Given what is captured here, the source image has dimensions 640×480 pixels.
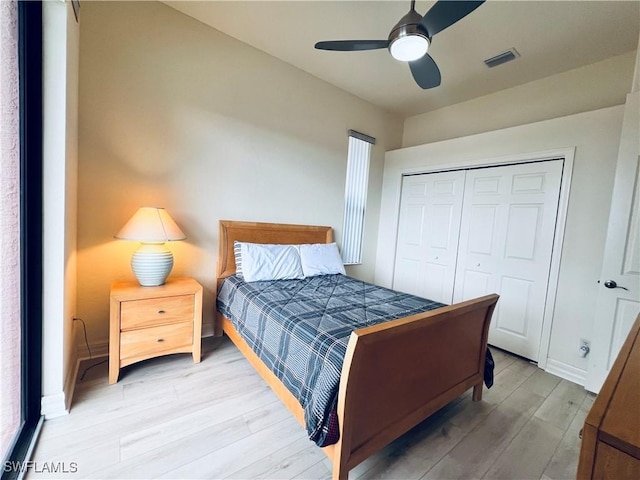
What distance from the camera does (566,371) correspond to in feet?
7.82

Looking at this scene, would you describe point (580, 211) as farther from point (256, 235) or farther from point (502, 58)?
point (256, 235)

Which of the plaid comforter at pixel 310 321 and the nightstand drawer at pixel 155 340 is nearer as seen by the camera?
the plaid comforter at pixel 310 321

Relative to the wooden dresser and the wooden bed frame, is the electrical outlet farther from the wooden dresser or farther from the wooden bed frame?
the wooden dresser

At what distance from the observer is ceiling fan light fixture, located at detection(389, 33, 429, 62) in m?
1.62

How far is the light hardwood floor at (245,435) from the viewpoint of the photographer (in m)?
1.32

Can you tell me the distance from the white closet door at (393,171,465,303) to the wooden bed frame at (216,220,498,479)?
149 centimetres

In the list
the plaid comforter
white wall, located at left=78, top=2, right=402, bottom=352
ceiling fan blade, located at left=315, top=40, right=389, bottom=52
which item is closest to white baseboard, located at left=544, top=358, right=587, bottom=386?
the plaid comforter

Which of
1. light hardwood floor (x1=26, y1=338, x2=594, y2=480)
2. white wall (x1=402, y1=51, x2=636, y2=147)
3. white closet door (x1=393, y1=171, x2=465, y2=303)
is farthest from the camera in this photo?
white closet door (x1=393, y1=171, x2=465, y2=303)

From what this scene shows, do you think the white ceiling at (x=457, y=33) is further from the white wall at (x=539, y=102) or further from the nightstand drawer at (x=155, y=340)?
the nightstand drawer at (x=155, y=340)

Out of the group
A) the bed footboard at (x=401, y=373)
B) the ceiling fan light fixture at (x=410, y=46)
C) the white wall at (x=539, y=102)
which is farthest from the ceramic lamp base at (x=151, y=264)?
the white wall at (x=539, y=102)

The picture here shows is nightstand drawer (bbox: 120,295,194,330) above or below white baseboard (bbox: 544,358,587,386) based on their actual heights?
above

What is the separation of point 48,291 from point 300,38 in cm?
276

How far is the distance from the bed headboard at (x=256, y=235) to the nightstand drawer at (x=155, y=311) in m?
0.59

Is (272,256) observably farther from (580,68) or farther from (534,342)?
(580,68)
